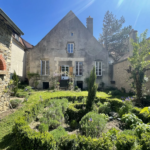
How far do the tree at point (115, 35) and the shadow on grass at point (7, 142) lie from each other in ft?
71.8

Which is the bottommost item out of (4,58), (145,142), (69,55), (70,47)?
(145,142)

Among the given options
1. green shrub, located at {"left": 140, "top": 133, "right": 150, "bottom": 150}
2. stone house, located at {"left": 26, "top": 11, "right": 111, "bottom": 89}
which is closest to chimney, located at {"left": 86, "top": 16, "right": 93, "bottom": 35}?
stone house, located at {"left": 26, "top": 11, "right": 111, "bottom": 89}

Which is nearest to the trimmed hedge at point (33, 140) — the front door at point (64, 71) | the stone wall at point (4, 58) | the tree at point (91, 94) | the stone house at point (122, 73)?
the tree at point (91, 94)

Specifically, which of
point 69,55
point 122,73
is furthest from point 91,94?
point 69,55

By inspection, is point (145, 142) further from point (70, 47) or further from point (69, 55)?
point (70, 47)

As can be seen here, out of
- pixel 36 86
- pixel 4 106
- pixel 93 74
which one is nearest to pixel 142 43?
pixel 93 74

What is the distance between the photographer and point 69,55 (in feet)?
41.0

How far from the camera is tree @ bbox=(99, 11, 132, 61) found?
21.2 m

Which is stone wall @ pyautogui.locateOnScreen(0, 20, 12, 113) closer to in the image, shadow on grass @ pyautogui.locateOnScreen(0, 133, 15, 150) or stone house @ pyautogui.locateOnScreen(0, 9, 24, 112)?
stone house @ pyautogui.locateOnScreen(0, 9, 24, 112)

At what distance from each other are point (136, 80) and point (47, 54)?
9.94 metres

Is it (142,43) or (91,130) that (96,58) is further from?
(91,130)

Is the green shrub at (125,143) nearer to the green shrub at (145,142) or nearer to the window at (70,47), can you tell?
the green shrub at (145,142)

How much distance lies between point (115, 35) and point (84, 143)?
2346cm

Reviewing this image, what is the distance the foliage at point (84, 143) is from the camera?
200cm
